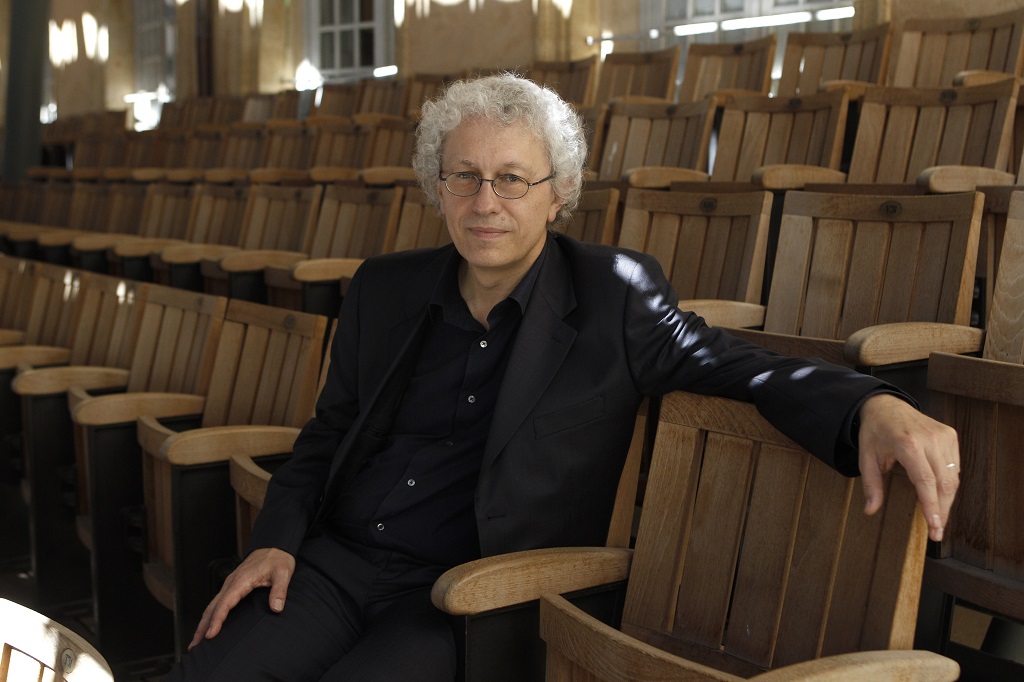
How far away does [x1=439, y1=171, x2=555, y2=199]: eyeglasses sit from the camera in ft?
5.16

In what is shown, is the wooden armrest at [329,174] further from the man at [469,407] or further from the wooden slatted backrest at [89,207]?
the man at [469,407]

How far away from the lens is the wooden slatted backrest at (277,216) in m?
4.22

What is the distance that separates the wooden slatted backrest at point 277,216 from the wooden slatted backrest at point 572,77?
1.96m

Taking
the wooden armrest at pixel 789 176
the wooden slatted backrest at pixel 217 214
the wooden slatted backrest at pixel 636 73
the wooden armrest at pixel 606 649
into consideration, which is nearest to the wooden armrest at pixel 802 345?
the wooden armrest at pixel 606 649

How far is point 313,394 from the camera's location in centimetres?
244

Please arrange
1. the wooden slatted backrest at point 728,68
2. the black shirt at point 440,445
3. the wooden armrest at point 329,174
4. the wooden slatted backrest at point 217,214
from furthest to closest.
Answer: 1. the wooden slatted backrest at point 728,68
2. the wooden armrest at point 329,174
3. the wooden slatted backrest at point 217,214
4. the black shirt at point 440,445

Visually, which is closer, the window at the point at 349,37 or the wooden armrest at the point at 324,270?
the wooden armrest at the point at 324,270

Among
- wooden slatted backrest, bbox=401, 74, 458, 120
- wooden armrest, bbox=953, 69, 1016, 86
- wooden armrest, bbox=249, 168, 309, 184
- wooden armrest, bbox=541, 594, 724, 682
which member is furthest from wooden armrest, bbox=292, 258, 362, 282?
wooden slatted backrest, bbox=401, 74, 458, 120

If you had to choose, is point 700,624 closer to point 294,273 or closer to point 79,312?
point 294,273

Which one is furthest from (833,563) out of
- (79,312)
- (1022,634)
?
(79,312)

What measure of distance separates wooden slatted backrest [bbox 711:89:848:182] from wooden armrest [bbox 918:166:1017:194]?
85 centimetres

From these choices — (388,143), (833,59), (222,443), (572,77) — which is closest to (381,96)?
(572,77)

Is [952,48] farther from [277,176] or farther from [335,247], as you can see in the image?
[277,176]

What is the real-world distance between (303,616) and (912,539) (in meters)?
0.85
